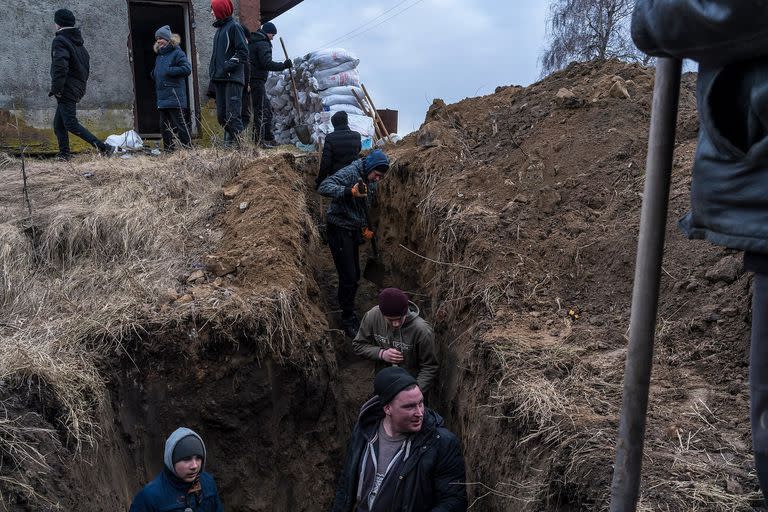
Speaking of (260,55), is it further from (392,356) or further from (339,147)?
(392,356)

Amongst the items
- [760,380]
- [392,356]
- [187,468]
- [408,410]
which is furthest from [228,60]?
[760,380]

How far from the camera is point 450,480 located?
4.62 meters

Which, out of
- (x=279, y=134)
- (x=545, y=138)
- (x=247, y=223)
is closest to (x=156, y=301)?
(x=247, y=223)

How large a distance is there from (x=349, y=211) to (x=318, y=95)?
17.9 feet

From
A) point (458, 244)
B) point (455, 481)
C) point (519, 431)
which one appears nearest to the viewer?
point (519, 431)

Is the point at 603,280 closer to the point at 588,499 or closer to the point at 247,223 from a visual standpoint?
the point at 588,499

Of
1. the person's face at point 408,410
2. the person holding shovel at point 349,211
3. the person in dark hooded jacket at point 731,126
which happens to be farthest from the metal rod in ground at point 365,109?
the person in dark hooded jacket at point 731,126

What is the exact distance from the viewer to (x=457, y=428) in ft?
19.0

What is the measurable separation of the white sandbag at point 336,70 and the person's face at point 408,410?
8899 millimetres

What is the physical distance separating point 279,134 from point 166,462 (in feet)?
29.6

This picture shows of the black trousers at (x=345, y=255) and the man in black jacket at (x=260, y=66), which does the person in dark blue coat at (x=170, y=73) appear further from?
the black trousers at (x=345, y=255)

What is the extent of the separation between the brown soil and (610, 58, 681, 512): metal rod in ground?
3.64 ft

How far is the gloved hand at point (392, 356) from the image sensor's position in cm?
588

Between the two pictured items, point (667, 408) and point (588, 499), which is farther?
point (667, 408)
